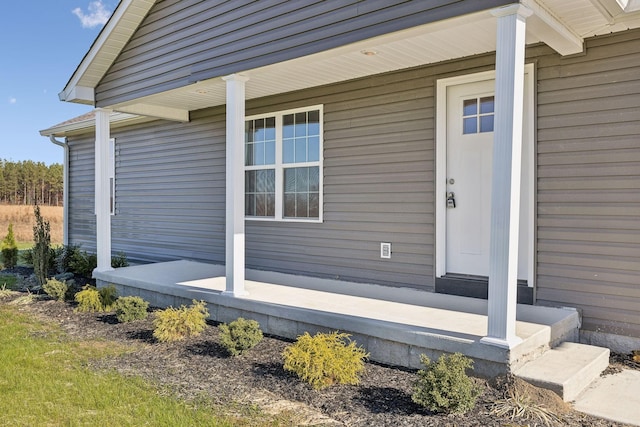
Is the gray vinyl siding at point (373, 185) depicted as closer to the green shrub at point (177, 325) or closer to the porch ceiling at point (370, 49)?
the porch ceiling at point (370, 49)

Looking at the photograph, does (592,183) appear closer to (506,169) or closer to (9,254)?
(506,169)

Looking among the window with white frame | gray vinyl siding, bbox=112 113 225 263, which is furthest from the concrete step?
gray vinyl siding, bbox=112 113 225 263

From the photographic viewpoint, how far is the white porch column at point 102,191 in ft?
23.7

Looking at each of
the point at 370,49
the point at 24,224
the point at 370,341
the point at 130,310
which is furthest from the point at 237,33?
the point at 24,224

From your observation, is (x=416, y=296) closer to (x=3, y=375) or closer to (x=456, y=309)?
(x=456, y=309)

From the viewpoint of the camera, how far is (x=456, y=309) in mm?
4457

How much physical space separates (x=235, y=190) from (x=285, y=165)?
164cm

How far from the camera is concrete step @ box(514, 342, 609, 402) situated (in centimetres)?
313

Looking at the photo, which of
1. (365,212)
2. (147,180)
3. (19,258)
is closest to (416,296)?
(365,212)

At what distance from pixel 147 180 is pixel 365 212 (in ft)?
16.9

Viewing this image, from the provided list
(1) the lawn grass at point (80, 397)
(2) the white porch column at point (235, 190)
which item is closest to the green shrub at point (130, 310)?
(1) the lawn grass at point (80, 397)

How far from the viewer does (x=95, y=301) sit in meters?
5.99

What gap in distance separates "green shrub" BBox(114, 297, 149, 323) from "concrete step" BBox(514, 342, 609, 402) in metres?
3.95

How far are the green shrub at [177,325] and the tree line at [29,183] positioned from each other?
122 feet
